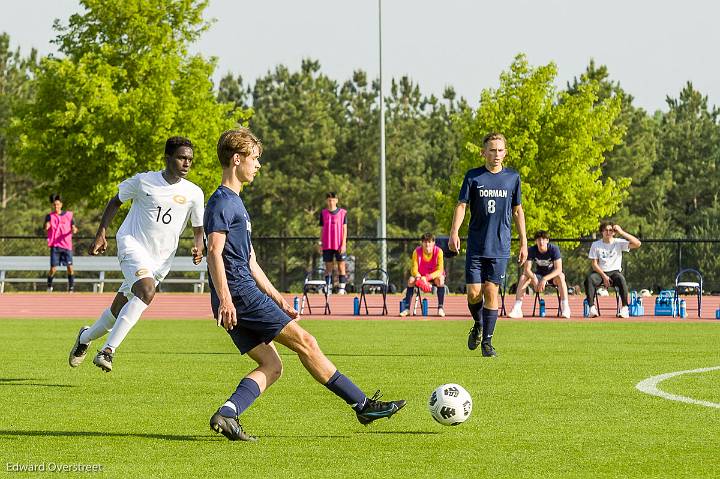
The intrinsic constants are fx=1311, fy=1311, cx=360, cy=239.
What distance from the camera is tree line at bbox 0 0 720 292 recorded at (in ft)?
147

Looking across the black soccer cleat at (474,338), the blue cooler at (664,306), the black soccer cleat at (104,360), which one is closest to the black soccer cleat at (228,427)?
the black soccer cleat at (104,360)

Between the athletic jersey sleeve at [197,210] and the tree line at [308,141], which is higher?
the tree line at [308,141]

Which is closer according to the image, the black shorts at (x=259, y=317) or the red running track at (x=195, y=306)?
the black shorts at (x=259, y=317)

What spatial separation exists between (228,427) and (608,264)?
17.5 m

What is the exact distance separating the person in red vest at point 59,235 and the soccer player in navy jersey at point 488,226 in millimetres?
19792

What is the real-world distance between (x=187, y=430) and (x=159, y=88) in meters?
38.0

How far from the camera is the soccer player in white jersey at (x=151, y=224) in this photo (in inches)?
Result: 440

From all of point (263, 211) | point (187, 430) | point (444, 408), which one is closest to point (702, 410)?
point (444, 408)

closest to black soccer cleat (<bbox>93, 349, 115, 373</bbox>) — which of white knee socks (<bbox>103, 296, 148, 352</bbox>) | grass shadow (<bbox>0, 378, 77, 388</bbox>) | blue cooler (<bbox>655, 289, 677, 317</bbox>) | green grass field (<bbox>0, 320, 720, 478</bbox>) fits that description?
white knee socks (<bbox>103, 296, 148, 352</bbox>)

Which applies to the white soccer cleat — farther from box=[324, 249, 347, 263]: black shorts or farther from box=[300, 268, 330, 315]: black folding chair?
box=[324, 249, 347, 263]: black shorts

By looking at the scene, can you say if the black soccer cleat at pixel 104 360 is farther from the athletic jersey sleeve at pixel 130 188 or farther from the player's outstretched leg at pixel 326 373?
the player's outstretched leg at pixel 326 373

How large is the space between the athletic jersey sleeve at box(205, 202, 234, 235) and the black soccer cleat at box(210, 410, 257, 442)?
3.48ft

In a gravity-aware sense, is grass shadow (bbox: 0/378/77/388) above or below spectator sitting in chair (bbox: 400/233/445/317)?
below

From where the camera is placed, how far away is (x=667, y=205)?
3292 inches
